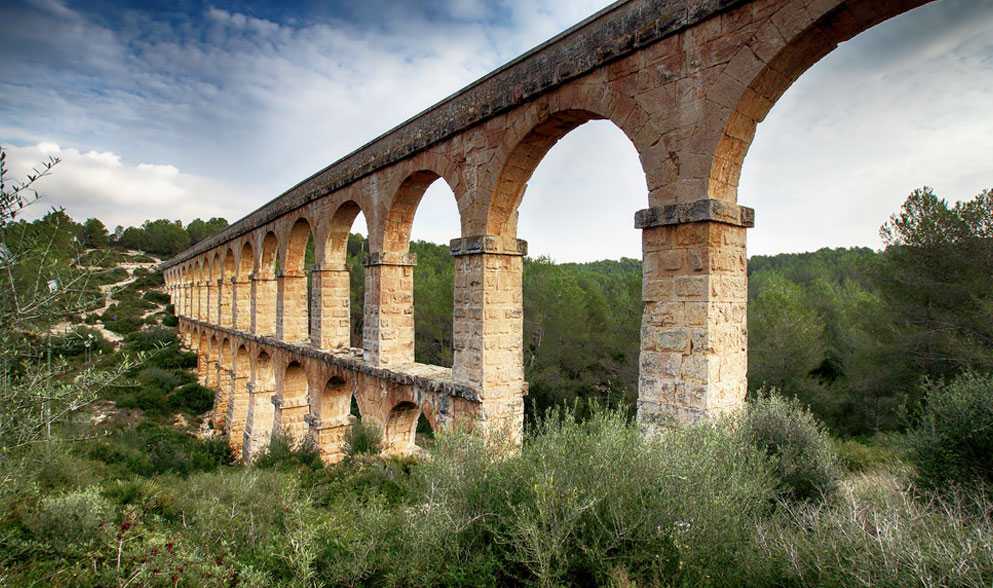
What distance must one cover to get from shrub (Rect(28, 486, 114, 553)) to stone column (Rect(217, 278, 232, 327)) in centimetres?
1550

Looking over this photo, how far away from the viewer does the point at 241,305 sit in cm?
Result: 1630

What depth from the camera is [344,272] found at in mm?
10633

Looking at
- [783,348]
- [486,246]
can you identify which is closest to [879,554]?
[486,246]

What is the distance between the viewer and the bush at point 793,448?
363cm

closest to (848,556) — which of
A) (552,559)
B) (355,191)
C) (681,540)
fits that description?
(681,540)

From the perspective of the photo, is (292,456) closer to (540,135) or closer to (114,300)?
(540,135)

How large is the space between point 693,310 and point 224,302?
1899 cm

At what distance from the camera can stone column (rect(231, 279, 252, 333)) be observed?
16.1m

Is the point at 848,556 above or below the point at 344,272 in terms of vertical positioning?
below

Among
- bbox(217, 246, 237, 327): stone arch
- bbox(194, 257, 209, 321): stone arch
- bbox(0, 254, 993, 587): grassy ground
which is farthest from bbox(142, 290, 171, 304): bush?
bbox(0, 254, 993, 587): grassy ground

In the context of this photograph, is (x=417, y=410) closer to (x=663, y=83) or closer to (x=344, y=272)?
(x=344, y=272)

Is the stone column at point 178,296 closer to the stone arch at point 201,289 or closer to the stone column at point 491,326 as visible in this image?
the stone arch at point 201,289

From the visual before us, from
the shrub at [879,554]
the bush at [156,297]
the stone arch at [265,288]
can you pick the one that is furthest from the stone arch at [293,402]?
the bush at [156,297]

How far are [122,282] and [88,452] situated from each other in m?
37.0
